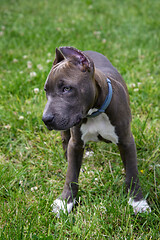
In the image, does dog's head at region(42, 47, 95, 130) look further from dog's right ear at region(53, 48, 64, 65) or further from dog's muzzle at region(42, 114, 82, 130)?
dog's right ear at region(53, 48, 64, 65)

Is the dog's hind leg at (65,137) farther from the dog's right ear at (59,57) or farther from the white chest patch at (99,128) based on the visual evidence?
the dog's right ear at (59,57)

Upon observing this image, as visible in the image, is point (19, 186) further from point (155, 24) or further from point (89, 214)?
point (155, 24)

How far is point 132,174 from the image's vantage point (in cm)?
293

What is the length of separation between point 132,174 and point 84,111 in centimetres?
90

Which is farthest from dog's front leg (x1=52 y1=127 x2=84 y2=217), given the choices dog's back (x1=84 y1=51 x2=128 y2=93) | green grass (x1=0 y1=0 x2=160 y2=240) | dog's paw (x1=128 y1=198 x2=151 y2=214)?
dog's back (x1=84 y1=51 x2=128 y2=93)

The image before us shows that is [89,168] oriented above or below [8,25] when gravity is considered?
below

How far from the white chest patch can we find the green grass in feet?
1.67

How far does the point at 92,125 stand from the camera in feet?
9.06

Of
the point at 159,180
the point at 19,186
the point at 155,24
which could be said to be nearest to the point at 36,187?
the point at 19,186

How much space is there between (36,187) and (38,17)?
5102mm

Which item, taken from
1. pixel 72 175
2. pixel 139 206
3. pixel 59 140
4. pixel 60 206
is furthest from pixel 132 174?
pixel 59 140

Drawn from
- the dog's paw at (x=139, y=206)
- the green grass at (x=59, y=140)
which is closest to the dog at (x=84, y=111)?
the dog's paw at (x=139, y=206)

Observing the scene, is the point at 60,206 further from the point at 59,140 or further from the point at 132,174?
the point at 59,140

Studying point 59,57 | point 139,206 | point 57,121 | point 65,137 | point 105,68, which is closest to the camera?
point 57,121
